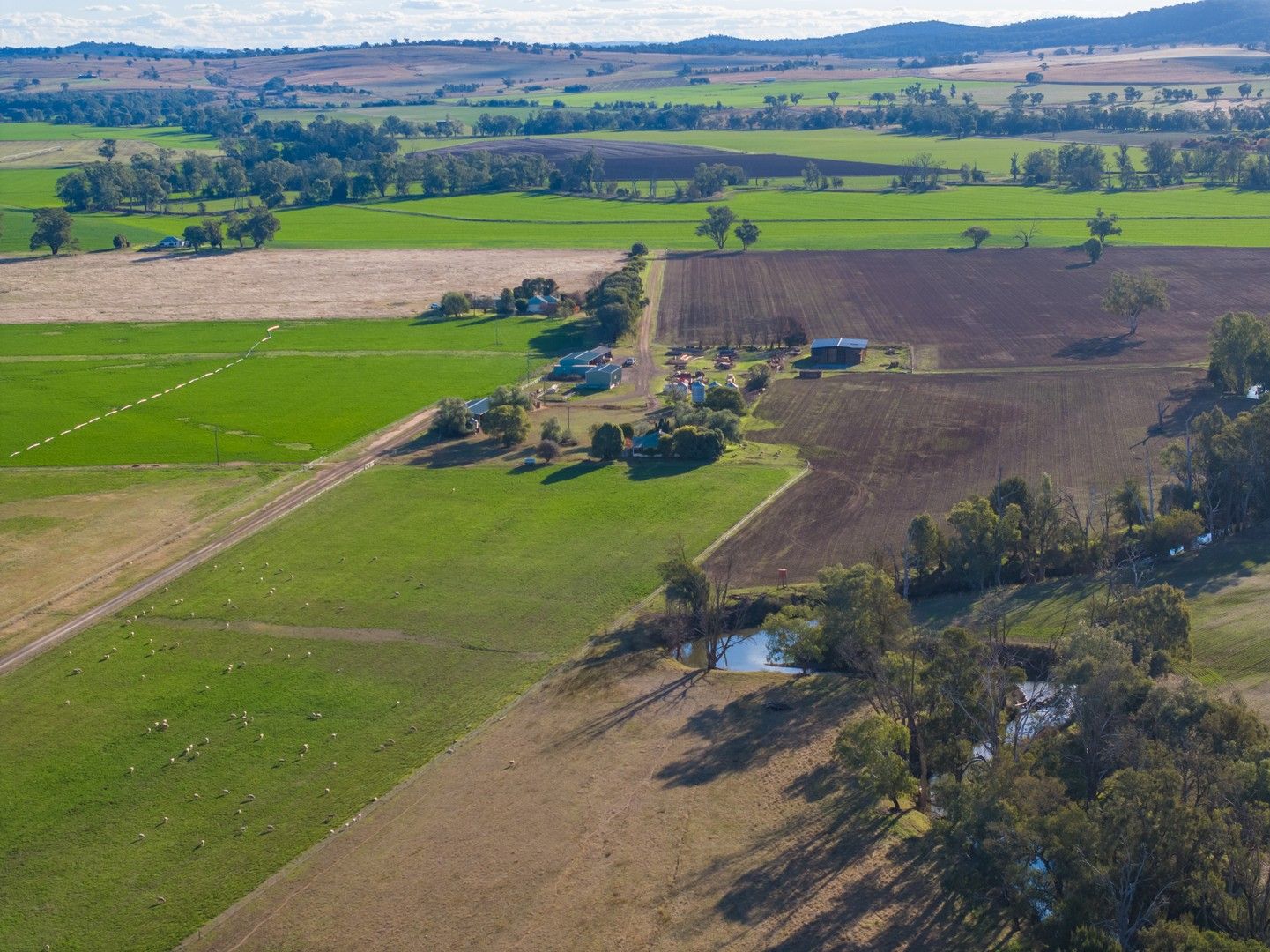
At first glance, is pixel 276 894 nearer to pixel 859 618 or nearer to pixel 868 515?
pixel 859 618

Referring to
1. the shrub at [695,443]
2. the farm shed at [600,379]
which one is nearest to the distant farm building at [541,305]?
the farm shed at [600,379]

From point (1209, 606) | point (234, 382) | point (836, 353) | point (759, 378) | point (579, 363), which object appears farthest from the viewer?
point (836, 353)

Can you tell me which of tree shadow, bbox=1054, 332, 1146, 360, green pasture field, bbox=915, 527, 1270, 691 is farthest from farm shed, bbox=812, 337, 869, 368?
green pasture field, bbox=915, 527, 1270, 691

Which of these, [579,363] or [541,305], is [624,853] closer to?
[579,363]

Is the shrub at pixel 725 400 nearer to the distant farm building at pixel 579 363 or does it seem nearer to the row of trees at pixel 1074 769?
the distant farm building at pixel 579 363

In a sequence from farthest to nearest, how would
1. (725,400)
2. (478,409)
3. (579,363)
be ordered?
(579,363) → (478,409) → (725,400)

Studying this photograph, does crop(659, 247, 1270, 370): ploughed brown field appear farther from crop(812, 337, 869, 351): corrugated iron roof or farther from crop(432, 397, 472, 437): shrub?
crop(432, 397, 472, 437): shrub

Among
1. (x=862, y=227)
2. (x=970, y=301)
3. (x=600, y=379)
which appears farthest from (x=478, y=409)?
(x=862, y=227)
